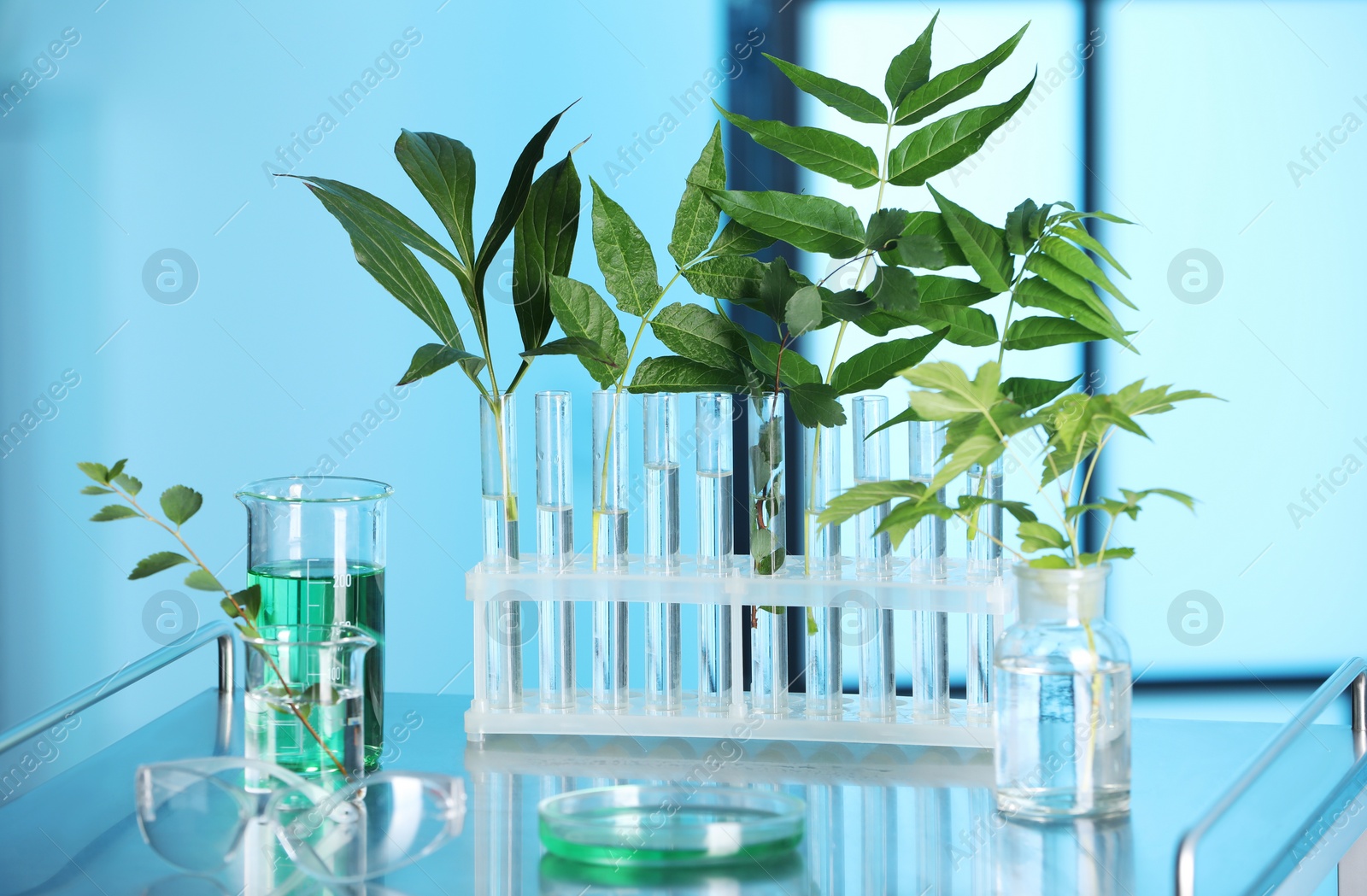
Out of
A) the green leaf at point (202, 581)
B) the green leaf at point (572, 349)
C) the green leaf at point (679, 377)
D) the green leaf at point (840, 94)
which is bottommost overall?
the green leaf at point (202, 581)

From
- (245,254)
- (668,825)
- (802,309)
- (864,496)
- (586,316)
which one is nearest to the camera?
(668,825)

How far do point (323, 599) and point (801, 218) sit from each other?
54 cm

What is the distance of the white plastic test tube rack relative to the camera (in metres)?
1.13

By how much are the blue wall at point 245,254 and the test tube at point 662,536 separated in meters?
1.22

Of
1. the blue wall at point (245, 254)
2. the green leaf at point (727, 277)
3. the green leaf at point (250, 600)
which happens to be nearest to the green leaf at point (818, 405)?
the green leaf at point (727, 277)

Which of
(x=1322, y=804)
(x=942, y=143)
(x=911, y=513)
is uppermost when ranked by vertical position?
(x=942, y=143)

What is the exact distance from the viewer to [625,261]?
1203 millimetres

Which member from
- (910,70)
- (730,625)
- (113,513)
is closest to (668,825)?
(730,625)

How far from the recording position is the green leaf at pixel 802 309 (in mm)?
1083

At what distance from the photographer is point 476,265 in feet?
3.92

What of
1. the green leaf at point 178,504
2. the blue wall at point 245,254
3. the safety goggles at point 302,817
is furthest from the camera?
the blue wall at point 245,254

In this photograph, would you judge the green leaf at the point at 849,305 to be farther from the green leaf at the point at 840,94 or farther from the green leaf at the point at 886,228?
the green leaf at the point at 840,94

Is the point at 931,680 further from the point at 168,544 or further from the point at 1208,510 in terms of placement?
the point at 168,544

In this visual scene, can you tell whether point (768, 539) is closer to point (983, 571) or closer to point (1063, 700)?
point (983, 571)
